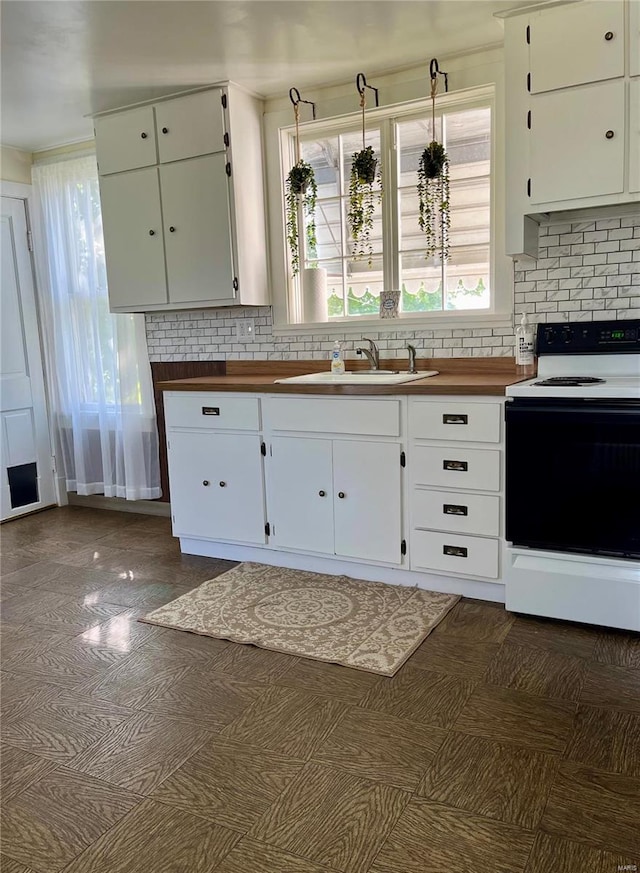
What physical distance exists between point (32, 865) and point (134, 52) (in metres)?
3.06

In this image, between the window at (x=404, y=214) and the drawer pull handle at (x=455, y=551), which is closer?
the drawer pull handle at (x=455, y=551)

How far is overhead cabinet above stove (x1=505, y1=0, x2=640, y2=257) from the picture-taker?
2.55 metres

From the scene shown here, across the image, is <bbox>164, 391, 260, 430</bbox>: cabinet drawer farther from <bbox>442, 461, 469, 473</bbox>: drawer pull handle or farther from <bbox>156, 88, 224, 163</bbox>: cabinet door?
<bbox>156, 88, 224, 163</bbox>: cabinet door

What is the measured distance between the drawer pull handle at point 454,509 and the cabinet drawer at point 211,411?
1.00m

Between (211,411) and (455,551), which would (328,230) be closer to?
(211,411)

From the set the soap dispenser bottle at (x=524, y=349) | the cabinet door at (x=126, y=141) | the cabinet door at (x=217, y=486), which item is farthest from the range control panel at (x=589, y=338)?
the cabinet door at (x=126, y=141)

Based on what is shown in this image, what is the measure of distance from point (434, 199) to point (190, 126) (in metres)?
1.35

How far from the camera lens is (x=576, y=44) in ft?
8.54

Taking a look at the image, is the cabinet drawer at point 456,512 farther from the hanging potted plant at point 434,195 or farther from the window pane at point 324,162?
the window pane at point 324,162

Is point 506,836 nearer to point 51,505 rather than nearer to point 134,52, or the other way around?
point 134,52

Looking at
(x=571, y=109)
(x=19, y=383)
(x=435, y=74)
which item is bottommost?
(x=19, y=383)

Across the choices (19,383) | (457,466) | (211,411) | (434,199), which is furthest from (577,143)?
(19,383)

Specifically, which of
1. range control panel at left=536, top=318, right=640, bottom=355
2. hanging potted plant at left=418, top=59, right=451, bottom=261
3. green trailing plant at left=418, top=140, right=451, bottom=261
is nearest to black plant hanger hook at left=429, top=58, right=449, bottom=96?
hanging potted plant at left=418, top=59, right=451, bottom=261

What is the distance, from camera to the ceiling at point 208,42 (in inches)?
104
